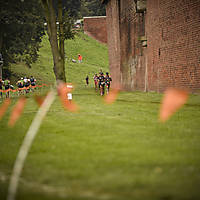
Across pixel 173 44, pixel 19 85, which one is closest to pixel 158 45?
pixel 173 44

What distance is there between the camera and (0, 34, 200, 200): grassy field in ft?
16.3

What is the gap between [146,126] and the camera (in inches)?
402

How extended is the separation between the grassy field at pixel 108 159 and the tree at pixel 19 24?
30128mm

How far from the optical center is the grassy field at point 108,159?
4.96 m

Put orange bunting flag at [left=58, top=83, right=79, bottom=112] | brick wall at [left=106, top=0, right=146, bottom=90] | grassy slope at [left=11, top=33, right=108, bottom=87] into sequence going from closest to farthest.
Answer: orange bunting flag at [left=58, top=83, right=79, bottom=112]
brick wall at [left=106, top=0, right=146, bottom=90]
grassy slope at [left=11, top=33, right=108, bottom=87]

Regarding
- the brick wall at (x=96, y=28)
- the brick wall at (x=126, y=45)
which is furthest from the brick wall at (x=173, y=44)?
the brick wall at (x=96, y=28)

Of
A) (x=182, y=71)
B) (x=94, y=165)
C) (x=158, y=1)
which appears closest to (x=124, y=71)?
(x=158, y=1)

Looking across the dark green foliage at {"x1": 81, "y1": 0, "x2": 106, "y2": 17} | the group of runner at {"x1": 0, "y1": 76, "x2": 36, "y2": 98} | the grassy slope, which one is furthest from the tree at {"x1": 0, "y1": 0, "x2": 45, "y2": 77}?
the dark green foliage at {"x1": 81, "y1": 0, "x2": 106, "y2": 17}

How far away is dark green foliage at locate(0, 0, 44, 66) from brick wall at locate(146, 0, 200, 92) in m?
20.1

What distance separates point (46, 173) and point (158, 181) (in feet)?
6.18

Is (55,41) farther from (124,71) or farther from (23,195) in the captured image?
(23,195)

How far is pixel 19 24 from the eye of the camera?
41.5 meters

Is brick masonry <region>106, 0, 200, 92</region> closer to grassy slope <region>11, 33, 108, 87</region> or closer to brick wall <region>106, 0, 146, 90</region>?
brick wall <region>106, 0, 146, 90</region>

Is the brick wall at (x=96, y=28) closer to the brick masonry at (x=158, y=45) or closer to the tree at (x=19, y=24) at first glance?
the tree at (x=19, y=24)
